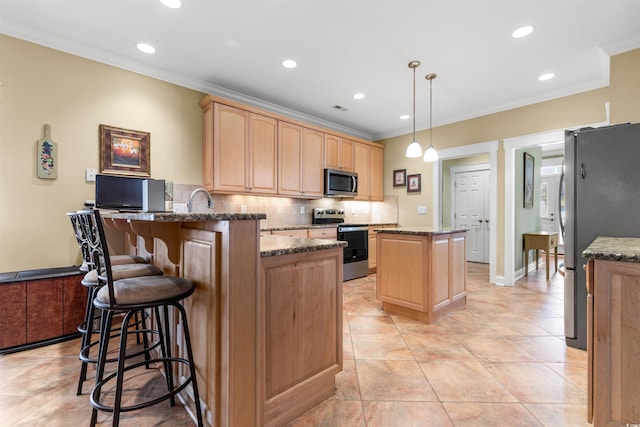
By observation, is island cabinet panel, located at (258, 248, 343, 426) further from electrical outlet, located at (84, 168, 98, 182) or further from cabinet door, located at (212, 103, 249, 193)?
electrical outlet, located at (84, 168, 98, 182)

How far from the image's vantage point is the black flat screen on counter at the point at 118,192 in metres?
2.61

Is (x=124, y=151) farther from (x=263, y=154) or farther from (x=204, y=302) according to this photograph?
(x=204, y=302)

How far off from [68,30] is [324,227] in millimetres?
3367

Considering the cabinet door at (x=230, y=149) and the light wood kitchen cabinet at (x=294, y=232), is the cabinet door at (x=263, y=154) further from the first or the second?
the light wood kitchen cabinet at (x=294, y=232)

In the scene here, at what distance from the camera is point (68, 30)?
246 centimetres

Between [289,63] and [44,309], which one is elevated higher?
[289,63]

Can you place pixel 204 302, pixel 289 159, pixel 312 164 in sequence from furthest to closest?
pixel 312 164, pixel 289 159, pixel 204 302

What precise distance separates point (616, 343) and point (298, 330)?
4.40 feet

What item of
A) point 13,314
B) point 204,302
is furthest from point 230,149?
point 204,302

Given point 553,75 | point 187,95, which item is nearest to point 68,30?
point 187,95

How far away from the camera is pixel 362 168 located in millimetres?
5305

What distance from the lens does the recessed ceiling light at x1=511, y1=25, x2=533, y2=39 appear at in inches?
96.2

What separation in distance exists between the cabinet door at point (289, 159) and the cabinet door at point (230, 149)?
1.78 feet

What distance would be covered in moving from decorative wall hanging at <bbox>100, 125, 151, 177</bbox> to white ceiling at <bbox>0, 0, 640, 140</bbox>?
2.25 feet
